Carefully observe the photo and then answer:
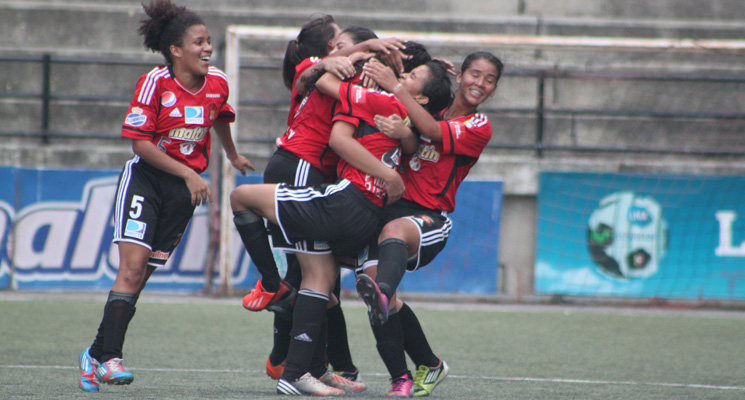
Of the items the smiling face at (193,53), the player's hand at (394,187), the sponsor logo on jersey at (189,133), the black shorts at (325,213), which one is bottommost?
the black shorts at (325,213)

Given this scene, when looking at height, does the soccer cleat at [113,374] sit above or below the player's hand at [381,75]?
below

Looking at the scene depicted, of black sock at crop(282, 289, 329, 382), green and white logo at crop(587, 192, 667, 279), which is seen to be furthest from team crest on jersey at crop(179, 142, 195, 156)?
green and white logo at crop(587, 192, 667, 279)

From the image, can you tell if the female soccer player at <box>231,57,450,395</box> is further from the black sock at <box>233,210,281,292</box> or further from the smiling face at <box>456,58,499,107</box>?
the smiling face at <box>456,58,499,107</box>

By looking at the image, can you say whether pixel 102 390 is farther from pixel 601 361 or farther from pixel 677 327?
pixel 677 327

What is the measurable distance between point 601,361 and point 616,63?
582 cm

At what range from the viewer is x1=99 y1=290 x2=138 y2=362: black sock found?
4211mm

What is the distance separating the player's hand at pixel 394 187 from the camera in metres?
4.09

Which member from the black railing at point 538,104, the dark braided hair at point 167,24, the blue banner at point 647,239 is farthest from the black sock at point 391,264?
the black railing at point 538,104

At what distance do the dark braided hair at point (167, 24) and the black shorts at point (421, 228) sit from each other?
4.29ft

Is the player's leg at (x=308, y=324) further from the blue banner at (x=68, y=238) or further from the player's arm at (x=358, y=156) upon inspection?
the blue banner at (x=68, y=238)

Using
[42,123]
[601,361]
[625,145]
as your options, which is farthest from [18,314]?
[625,145]

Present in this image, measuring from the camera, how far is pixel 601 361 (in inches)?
233

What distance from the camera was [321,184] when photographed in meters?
4.31

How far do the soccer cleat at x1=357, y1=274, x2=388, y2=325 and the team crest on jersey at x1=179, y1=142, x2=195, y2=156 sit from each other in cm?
123
